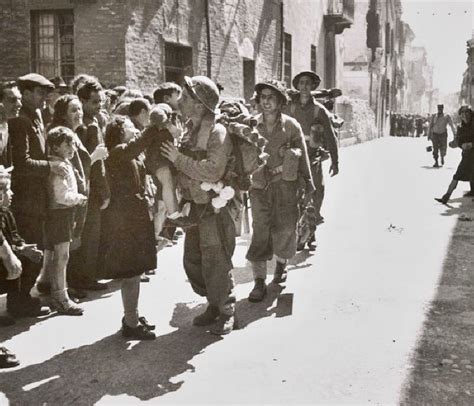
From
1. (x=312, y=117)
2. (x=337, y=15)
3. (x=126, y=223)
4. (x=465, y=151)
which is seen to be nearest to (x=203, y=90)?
(x=126, y=223)

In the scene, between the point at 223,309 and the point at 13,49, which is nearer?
the point at 223,309

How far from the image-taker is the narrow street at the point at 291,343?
4039mm

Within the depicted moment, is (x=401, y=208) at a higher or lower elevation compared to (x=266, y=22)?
lower

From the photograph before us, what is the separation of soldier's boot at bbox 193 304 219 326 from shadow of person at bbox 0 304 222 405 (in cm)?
20

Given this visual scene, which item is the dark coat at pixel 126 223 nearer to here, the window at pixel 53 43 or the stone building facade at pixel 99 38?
the stone building facade at pixel 99 38

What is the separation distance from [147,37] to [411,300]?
9.11m

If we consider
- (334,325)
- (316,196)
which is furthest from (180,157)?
(316,196)

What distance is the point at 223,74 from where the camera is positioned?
1692 cm

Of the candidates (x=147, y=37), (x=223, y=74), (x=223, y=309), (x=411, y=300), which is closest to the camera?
(x=223, y=309)

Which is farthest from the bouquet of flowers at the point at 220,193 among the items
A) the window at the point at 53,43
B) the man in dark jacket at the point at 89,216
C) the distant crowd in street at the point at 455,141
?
the window at the point at 53,43

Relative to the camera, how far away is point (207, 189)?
194 inches

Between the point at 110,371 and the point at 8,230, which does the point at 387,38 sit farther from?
the point at 110,371

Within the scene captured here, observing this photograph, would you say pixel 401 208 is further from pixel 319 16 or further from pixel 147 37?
pixel 319 16

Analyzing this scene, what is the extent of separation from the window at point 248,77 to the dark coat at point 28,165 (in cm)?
1427
